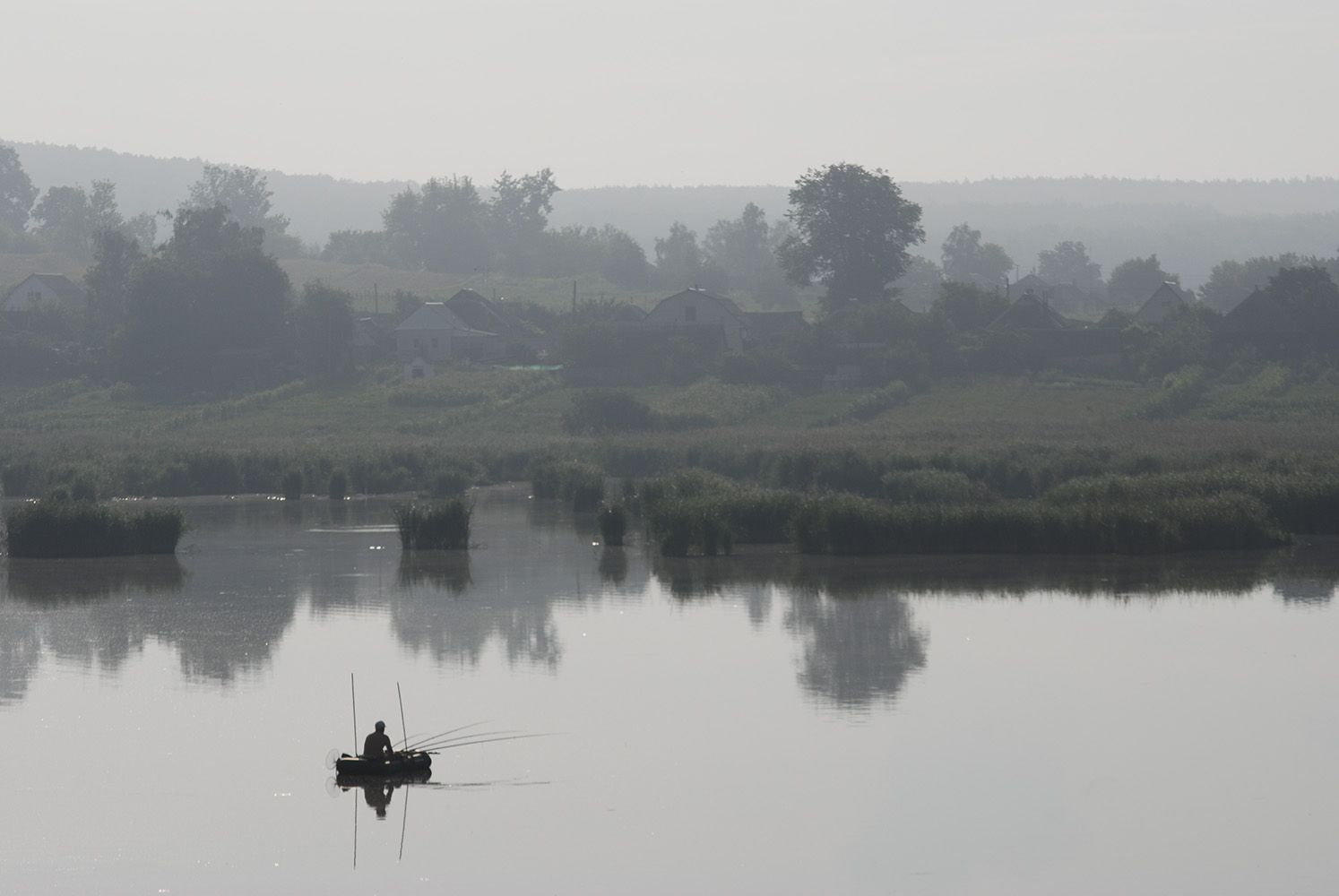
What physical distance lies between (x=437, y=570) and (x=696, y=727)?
13.7m

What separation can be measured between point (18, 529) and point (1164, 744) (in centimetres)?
2379

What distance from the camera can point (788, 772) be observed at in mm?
15805

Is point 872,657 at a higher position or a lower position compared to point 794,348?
lower

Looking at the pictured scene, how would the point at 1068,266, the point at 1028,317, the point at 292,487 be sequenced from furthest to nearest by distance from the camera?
the point at 1068,266 → the point at 1028,317 → the point at 292,487

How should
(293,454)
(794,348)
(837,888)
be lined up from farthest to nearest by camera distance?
(794,348), (293,454), (837,888)

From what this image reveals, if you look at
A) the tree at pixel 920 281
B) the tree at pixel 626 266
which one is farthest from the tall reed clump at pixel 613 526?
the tree at pixel 626 266

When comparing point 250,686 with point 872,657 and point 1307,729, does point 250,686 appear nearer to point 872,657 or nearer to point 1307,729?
point 872,657

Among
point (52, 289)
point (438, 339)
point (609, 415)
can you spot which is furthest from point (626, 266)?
point (609, 415)

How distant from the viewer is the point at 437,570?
30609 millimetres

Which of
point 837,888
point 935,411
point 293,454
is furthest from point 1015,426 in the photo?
point 837,888

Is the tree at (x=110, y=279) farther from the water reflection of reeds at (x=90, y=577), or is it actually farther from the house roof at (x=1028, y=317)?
the water reflection of reeds at (x=90, y=577)

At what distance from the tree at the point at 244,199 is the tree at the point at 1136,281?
76954mm

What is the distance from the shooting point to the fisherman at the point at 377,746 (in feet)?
52.2

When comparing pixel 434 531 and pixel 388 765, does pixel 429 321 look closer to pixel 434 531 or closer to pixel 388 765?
pixel 434 531
